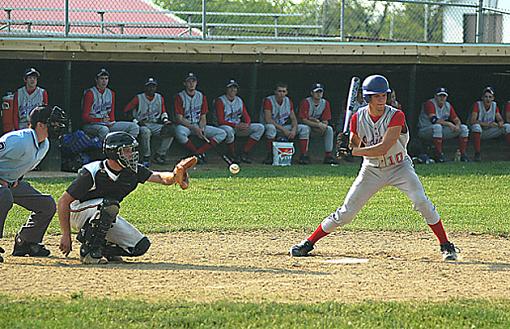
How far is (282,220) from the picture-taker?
1077cm

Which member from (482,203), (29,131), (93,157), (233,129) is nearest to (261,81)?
(233,129)

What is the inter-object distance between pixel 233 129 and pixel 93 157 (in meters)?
2.88

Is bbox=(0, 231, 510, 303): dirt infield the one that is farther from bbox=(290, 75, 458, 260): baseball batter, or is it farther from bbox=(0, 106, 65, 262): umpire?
bbox=(290, 75, 458, 260): baseball batter

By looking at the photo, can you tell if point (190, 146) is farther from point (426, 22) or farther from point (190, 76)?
point (426, 22)

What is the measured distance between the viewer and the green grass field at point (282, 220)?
557 centimetres

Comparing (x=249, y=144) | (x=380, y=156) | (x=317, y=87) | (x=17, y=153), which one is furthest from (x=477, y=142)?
(x=17, y=153)

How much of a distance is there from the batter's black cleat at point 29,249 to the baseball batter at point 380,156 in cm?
246

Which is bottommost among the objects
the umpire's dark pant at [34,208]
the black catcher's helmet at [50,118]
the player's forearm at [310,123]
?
the umpire's dark pant at [34,208]

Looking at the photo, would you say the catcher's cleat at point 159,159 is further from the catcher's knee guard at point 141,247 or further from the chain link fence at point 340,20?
the catcher's knee guard at point 141,247

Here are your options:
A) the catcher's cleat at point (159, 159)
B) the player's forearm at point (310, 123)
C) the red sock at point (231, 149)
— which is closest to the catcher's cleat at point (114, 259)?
the catcher's cleat at point (159, 159)

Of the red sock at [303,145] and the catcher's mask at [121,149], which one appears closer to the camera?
the catcher's mask at [121,149]

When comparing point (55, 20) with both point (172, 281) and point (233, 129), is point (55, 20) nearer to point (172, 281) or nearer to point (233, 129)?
point (233, 129)

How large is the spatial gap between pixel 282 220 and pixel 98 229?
3.67 metres

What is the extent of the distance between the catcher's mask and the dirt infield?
864 millimetres
